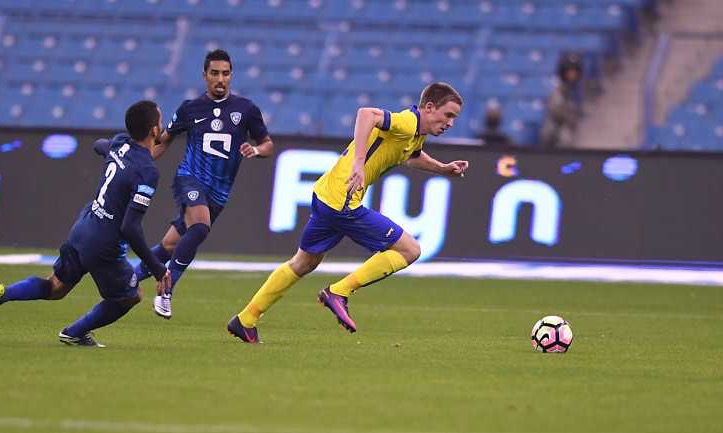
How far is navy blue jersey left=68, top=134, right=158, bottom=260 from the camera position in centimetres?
861

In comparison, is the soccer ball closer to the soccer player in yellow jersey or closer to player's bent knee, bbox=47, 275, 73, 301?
the soccer player in yellow jersey

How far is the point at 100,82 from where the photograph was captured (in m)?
24.7

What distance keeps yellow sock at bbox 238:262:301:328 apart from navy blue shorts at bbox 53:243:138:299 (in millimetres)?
1011

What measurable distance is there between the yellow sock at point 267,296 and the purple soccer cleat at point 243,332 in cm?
3

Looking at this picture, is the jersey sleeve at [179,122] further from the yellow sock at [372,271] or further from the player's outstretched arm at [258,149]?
the yellow sock at [372,271]

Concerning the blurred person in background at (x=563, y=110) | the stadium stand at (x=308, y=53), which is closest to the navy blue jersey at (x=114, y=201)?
the blurred person in background at (x=563, y=110)

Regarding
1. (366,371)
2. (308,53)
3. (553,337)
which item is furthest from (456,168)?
(308,53)

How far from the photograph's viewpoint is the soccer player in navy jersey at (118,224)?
28.1 ft

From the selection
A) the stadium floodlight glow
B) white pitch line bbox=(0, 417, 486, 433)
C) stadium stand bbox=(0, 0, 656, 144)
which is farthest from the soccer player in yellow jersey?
stadium stand bbox=(0, 0, 656, 144)

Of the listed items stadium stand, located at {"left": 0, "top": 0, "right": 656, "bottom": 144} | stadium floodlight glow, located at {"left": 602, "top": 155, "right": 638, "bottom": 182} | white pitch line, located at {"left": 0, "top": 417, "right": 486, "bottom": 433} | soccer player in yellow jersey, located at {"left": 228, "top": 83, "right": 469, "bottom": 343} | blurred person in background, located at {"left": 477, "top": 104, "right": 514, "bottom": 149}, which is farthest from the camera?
stadium stand, located at {"left": 0, "top": 0, "right": 656, "bottom": 144}

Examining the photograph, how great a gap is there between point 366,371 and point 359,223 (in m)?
1.83

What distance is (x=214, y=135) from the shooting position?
1162cm

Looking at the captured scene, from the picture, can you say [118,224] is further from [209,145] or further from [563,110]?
[563,110]

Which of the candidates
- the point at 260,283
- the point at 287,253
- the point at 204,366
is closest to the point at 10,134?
the point at 287,253
